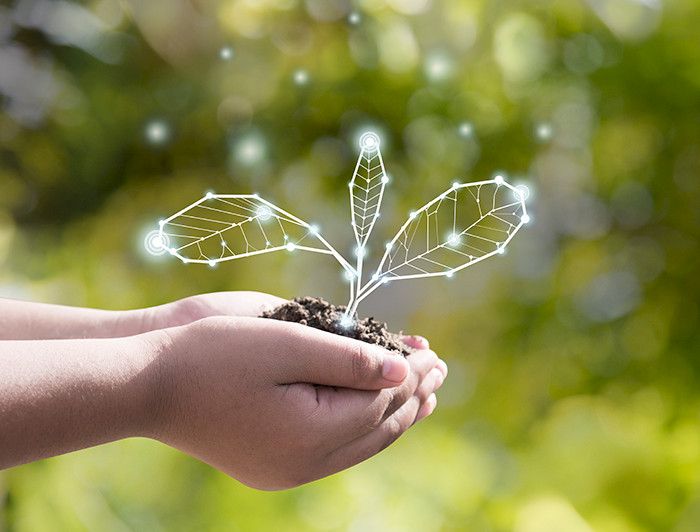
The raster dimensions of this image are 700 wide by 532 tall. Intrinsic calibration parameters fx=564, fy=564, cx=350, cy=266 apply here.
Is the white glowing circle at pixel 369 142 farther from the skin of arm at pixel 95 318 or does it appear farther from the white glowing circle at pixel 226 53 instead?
the white glowing circle at pixel 226 53

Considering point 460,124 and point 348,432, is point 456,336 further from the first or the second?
point 348,432

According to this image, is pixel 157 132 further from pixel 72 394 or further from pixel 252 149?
pixel 72 394

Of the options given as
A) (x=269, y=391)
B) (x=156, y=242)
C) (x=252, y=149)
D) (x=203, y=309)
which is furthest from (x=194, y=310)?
(x=252, y=149)

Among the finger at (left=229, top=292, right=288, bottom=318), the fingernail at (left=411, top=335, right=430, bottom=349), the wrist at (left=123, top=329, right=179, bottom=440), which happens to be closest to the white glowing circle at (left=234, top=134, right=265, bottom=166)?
the finger at (left=229, top=292, right=288, bottom=318)

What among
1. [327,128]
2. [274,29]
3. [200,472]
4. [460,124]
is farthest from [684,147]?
[200,472]

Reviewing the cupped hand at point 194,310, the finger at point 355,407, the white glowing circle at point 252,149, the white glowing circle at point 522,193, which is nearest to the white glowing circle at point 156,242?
the cupped hand at point 194,310

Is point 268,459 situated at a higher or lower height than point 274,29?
lower
